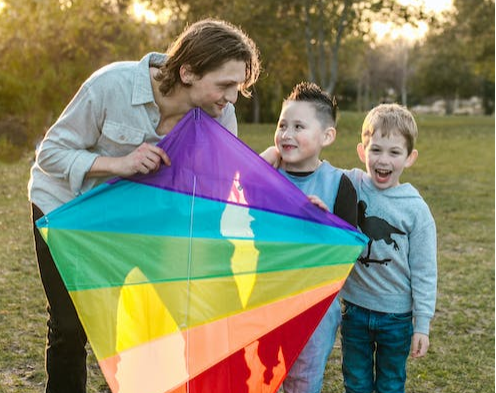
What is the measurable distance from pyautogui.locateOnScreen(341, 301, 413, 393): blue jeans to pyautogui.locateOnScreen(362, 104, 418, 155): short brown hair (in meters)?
0.68

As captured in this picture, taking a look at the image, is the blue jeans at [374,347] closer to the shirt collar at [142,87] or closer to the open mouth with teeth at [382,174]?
the open mouth with teeth at [382,174]

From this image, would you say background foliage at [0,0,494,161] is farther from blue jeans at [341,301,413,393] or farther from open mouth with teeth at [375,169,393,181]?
blue jeans at [341,301,413,393]

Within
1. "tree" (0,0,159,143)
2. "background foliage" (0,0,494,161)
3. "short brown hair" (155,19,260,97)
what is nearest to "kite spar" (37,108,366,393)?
"short brown hair" (155,19,260,97)

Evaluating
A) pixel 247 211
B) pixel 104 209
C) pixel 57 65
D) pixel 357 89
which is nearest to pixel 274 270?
pixel 247 211

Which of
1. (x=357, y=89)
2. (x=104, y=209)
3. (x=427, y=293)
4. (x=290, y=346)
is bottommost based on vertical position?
(x=290, y=346)

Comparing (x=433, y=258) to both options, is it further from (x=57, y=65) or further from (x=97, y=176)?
(x=57, y=65)

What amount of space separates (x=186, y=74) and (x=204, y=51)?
0.12 meters

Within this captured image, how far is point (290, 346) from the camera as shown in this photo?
2.52 metres

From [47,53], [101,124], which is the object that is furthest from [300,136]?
[47,53]

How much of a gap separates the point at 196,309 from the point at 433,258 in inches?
37.3

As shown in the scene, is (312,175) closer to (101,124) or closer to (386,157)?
(386,157)

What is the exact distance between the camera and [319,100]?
2.77 m

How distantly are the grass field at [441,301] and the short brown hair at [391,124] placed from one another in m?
1.60

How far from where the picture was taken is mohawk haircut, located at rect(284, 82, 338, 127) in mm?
2754
